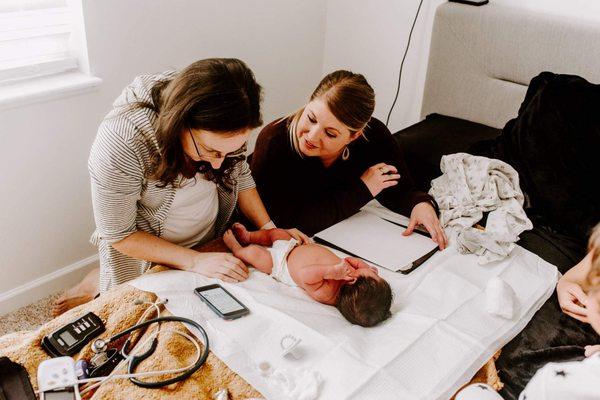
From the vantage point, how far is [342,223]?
166 cm

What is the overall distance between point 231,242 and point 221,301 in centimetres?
27

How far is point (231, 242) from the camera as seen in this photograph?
1.46 meters

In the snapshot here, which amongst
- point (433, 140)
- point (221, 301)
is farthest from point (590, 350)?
point (433, 140)

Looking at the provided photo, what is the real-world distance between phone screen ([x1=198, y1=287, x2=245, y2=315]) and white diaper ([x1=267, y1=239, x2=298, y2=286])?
17cm

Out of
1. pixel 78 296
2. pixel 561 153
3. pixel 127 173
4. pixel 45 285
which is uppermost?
pixel 127 173

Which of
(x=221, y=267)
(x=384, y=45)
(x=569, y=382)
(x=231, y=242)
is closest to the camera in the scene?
(x=569, y=382)

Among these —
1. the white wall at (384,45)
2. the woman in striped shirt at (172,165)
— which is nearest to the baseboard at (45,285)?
the woman in striped shirt at (172,165)

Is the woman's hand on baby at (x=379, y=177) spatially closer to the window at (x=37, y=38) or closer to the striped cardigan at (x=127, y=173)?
the striped cardigan at (x=127, y=173)

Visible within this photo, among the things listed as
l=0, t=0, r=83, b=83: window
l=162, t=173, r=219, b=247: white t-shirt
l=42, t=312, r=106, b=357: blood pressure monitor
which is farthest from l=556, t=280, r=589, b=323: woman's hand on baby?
l=0, t=0, r=83, b=83: window

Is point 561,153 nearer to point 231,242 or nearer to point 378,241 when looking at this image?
point 378,241

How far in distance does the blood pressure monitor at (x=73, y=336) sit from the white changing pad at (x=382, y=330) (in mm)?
151

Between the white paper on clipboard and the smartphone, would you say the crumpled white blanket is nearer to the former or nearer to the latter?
the white paper on clipboard

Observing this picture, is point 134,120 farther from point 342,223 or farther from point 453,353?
point 453,353

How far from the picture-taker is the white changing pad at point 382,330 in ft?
3.50
